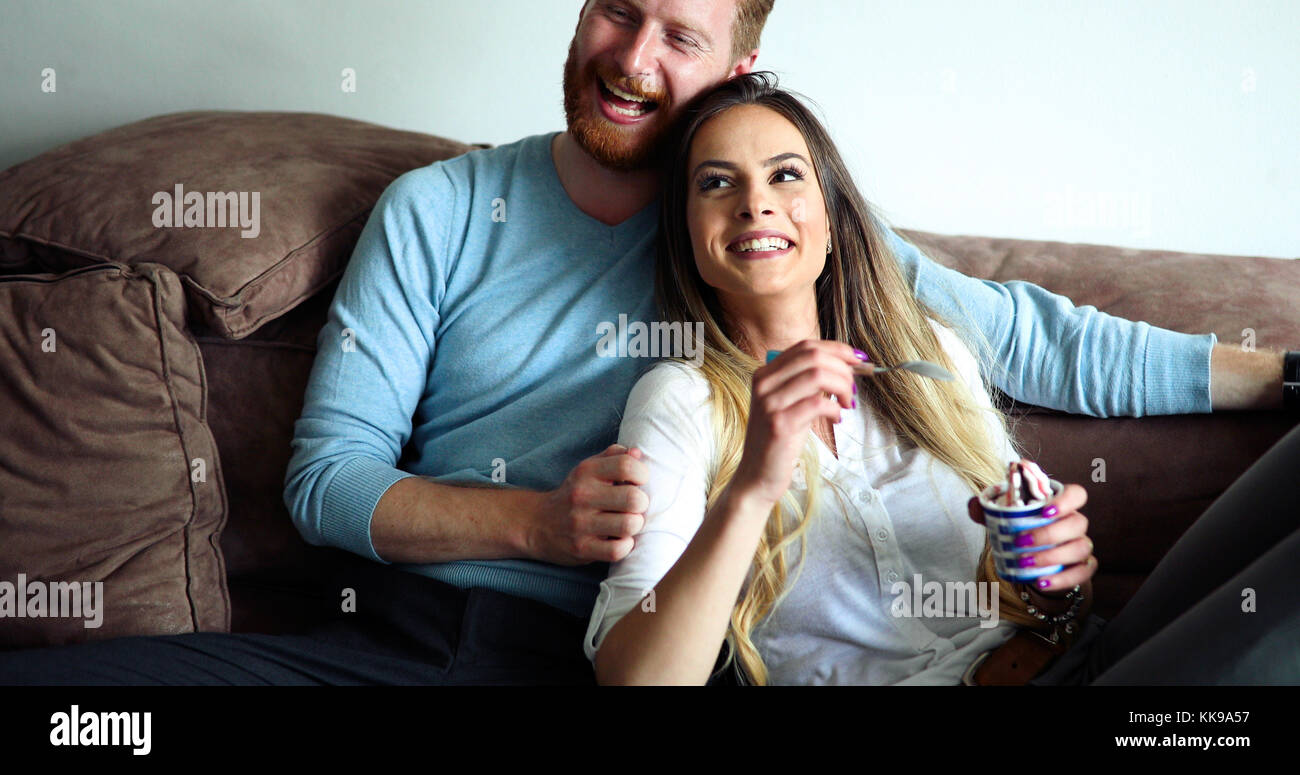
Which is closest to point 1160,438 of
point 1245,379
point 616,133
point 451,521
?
point 1245,379

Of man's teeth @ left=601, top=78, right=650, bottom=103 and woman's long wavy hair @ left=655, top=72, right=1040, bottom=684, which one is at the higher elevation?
man's teeth @ left=601, top=78, right=650, bottom=103

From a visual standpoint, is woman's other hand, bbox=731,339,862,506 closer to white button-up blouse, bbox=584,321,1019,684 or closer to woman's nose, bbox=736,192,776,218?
white button-up blouse, bbox=584,321,1019,684

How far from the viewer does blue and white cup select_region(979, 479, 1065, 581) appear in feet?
3.69

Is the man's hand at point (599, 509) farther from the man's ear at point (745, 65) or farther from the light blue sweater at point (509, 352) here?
the man's ear at point (745, 65)

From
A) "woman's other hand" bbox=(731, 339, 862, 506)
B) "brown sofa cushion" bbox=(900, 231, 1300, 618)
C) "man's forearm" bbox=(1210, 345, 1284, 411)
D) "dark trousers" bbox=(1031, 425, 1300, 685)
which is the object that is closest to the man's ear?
"brown sofa cushion" bbox=(900, 231, 1300, 618)

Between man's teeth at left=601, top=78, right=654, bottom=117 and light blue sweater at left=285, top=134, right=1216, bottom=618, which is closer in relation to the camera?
light blue sweater at left=285, top=134, right=1216, bottom=618

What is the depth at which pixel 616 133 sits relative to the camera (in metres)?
1.65

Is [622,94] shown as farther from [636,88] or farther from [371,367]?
[371,367]

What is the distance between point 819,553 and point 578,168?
2.45 ft

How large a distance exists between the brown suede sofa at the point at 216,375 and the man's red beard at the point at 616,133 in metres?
0.40

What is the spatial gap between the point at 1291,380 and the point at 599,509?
1035 millimetres

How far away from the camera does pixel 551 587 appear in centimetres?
151

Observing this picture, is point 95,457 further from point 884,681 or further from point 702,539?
point 884,681

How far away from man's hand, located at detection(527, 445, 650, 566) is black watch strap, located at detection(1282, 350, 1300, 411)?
0.97 metres
